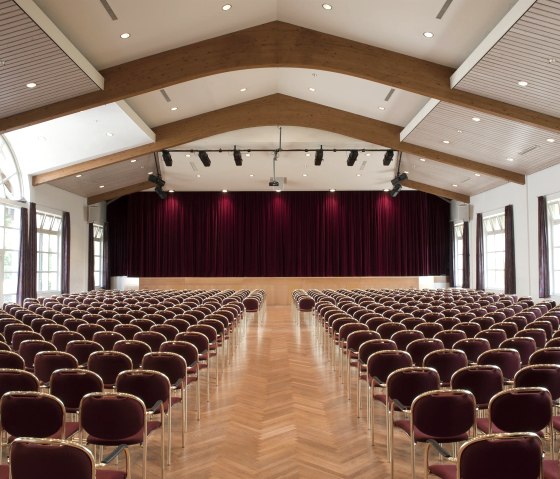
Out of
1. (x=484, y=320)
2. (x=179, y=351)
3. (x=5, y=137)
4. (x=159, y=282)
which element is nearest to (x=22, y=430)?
(x=179, y=351)

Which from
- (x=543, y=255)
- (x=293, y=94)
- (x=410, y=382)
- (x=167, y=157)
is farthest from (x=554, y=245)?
(x=410, y=382)

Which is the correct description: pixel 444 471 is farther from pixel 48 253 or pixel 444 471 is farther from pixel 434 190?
pixel 434 190

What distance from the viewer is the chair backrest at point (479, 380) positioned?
519 cm

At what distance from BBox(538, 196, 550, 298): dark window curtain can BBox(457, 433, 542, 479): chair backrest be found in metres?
16.7

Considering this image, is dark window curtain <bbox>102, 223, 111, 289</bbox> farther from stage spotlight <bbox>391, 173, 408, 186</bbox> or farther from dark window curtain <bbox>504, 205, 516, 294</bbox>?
dark window curtain <bbox>504, 205, 516, 294</bbox>

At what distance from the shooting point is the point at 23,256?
1938 centimetres

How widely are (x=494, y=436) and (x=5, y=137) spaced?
1844 centimetres

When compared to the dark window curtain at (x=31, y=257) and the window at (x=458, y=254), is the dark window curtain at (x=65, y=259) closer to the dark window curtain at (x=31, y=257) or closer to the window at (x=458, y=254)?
the dark window curtain at (x=31, y=257)

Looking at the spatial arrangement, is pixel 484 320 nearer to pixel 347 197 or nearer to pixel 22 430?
pixel 22 430

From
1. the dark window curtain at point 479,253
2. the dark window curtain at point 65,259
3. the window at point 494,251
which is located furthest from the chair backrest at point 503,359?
the dark window curtain at point 65,259

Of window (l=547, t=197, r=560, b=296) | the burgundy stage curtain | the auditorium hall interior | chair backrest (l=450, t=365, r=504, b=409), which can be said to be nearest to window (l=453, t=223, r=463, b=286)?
the auditorium hall interior

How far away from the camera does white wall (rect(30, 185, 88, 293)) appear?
73.2 feet

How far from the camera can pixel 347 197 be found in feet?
102

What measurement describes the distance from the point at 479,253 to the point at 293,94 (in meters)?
11.2
